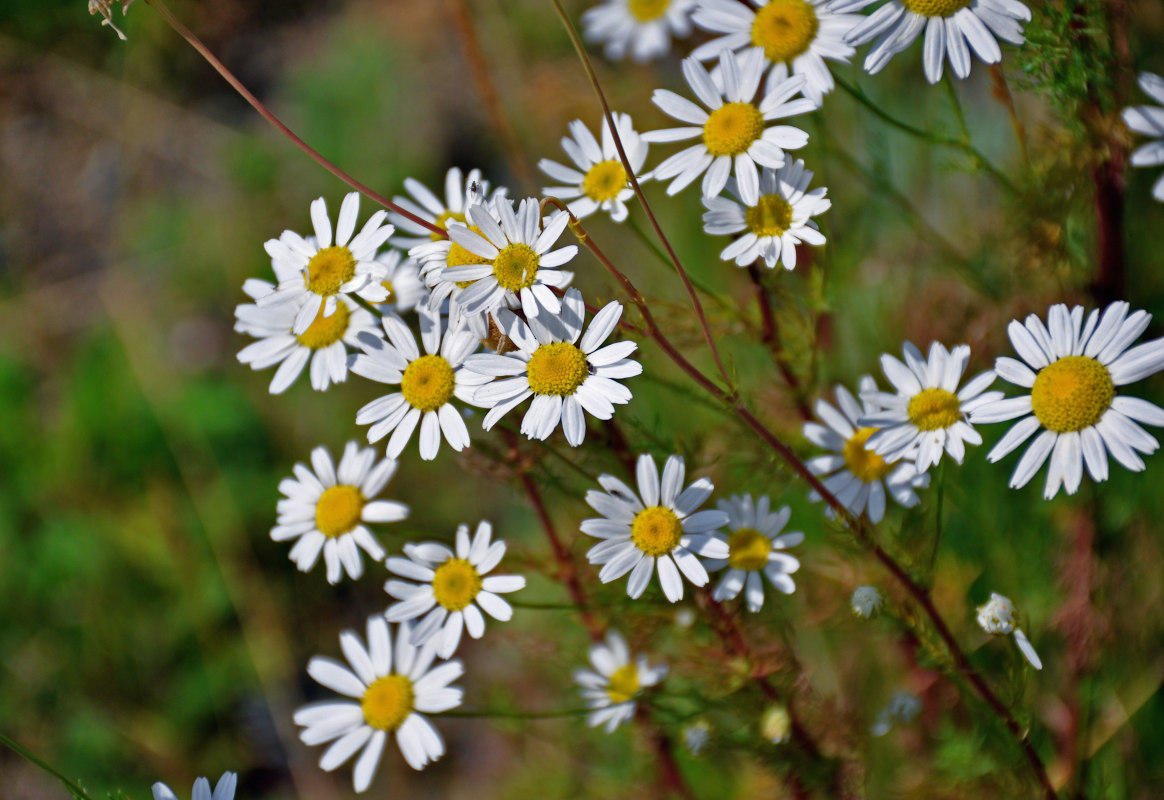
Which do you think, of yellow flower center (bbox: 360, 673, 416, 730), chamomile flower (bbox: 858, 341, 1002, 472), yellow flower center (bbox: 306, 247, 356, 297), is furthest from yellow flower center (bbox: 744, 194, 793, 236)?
yellow flower center (bbox: 360, 673, 416, 730)

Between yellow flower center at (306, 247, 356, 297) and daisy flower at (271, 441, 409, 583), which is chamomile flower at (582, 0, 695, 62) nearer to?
yellow flower center at (306, 247, 356, 297)

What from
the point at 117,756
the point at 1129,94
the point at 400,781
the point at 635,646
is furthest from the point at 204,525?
the point at 1129,94

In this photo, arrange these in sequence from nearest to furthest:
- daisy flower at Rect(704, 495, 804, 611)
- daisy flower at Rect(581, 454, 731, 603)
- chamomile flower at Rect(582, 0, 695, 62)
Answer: daisy flower at Rect(581, 454, 731, 603) < daisy flower at Rect(704, 495, 804, 611) < chamomile flower at Rect(582, 0, 695, 62)

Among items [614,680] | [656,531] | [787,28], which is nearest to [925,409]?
[656,531]

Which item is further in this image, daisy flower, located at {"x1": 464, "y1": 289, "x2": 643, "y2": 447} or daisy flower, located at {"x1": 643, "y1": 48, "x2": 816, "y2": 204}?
daisy flower, located at {"x1": 643, "y1": 48, "x2": 816, "y2": 204}

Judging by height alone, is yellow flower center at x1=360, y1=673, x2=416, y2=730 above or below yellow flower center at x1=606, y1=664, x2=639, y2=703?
above

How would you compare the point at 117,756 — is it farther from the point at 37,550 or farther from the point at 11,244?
the point at 11,244
